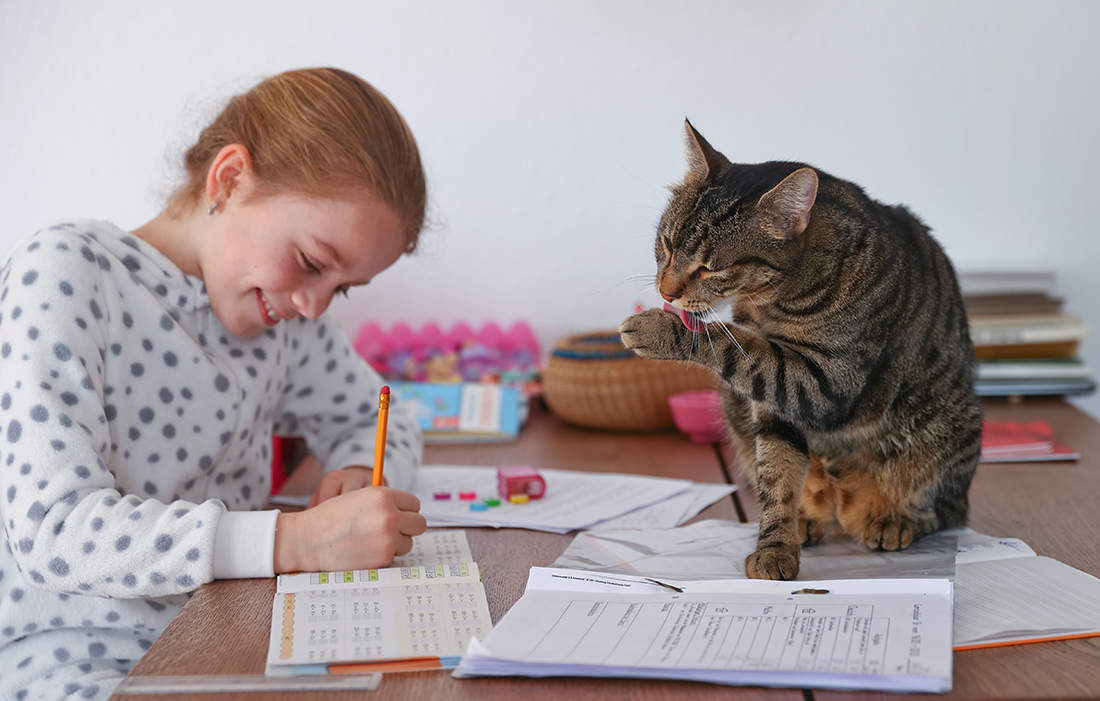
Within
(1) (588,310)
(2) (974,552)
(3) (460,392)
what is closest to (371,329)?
(3) (460,392)

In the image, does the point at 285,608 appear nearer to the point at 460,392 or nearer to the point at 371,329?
the point at 460,392

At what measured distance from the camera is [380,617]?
0.77 metres

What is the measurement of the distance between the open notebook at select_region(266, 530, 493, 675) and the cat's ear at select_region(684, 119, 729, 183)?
1.44ft

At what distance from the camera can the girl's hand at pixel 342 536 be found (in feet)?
2.89

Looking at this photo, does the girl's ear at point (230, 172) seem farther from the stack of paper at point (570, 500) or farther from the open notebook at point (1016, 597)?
the open notebook at point (1016, 597)

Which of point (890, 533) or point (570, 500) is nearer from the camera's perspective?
point (890, 533)

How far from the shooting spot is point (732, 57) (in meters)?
1.84

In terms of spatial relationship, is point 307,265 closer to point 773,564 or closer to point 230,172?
point 230,172

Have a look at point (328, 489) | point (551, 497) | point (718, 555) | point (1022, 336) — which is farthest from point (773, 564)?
point (1022, 336)

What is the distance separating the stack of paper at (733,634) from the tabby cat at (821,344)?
89 millimetres

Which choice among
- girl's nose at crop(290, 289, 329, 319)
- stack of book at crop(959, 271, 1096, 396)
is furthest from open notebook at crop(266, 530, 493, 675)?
stack of book at crop(959, 271, 1096, 396)

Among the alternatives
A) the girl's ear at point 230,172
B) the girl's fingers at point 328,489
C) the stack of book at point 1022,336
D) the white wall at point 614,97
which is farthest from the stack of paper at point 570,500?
the stack of book at point 1022,336

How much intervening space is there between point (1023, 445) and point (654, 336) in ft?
2.60

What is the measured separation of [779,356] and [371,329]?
3.76 feet
